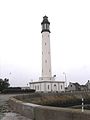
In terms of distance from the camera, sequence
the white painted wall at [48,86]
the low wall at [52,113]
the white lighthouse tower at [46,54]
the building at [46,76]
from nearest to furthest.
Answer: the low wall at [52,113] < the white painted wall at [48,86] < the building at [46,76] < the white lighthouse tower at [46,54]

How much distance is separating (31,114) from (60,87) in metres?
61.0

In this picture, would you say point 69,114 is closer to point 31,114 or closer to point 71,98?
point 31,114

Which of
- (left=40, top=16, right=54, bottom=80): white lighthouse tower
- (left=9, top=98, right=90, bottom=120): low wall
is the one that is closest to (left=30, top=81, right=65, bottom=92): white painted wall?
(left=40, top=16, right=54, bottom=80): white lighthouse tower

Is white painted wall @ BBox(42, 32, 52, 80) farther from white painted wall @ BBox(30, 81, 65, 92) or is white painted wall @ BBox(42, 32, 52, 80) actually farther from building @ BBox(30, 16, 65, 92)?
white painted wall @ BBox(30, 81, 65, 92)

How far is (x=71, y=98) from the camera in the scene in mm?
49625

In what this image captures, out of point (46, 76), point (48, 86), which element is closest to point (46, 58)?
point (46, 76)

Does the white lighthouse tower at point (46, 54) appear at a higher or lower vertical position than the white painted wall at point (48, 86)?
higher

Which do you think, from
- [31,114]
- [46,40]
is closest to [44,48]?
[46,40]

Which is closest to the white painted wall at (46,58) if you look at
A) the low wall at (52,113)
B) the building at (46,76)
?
the building at (46,76)

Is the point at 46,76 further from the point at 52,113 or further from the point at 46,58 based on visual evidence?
the point at 52,113

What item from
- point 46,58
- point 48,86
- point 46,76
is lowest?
point 48,86

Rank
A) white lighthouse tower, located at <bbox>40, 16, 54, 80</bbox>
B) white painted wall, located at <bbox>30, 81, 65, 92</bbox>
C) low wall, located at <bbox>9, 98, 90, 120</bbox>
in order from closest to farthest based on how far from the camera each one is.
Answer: low wall, located at <bbox>9, 98, 90, 120</bbox> → white painted wall, located at <bbox>30, 81, 65, 92</bbox> → white lighthouse tower, located at <bbox>40, 16, 54, 80</bbox>

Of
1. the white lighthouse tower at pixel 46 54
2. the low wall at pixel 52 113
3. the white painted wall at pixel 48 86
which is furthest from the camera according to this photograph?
the white lighthouse tower at pixel 46 54

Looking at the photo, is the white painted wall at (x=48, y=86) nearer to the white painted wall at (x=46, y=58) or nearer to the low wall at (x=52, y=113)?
the white painted wall at (x=46, y=58)
